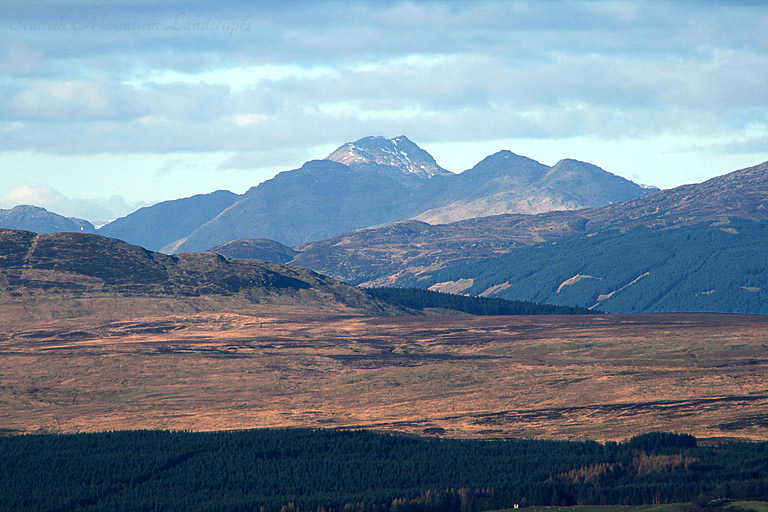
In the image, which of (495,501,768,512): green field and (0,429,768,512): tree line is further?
(0,429,768,512): tree line

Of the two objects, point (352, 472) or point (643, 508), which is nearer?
point (643, 508)

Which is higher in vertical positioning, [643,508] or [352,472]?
[643,508]

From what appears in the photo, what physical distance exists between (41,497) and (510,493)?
68296 mm

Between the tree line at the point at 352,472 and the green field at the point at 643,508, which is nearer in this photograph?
the green field at the point at 643,508

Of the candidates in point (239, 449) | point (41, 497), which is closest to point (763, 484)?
point (239, 449)

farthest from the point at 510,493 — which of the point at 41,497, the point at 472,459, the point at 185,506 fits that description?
the point at 41,497

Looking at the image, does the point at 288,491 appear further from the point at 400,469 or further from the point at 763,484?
the point at 763,484

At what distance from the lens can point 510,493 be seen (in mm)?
145125

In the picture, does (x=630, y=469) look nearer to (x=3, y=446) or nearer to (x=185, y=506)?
(x=185, y=506)

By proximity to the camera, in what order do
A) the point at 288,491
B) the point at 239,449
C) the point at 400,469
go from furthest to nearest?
the point at 239,449 → the point at 400,469 → the point at 288,491

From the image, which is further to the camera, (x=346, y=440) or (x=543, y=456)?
(x=346, y=440)

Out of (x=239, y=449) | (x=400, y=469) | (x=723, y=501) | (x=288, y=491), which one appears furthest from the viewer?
(x=239, y=449)

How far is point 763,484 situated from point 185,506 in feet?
266

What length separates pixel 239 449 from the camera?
176750 millimetres
